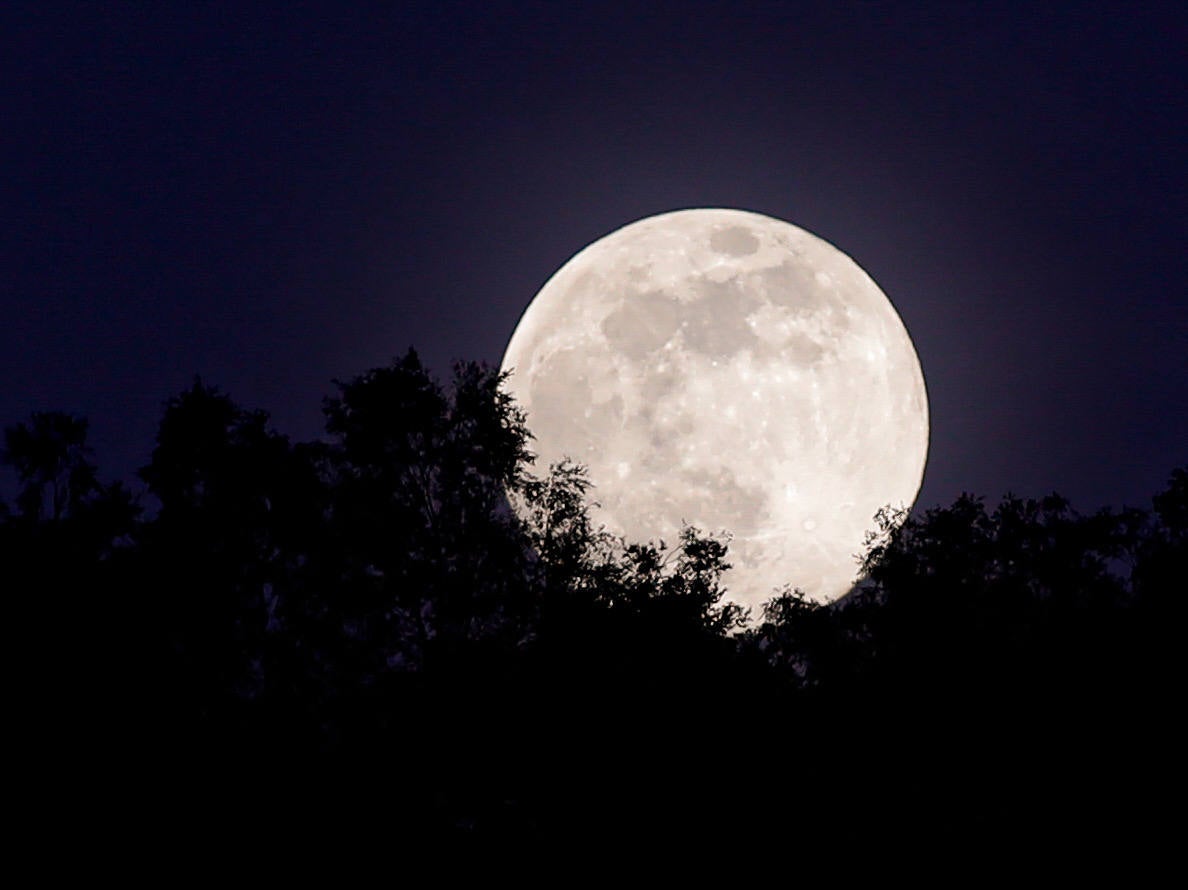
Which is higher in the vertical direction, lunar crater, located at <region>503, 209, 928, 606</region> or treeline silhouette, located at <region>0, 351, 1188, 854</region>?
lunar crater, located at <region>503, 209, 928, 606</region>

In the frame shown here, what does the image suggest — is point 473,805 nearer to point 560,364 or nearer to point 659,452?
point 659,452

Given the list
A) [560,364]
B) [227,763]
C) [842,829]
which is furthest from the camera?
[560,364]

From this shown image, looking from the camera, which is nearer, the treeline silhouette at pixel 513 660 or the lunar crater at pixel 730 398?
the treeline silhouette at pixel 513 660

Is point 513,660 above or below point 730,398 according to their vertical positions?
below

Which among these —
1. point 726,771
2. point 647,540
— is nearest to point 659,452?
point 647,540

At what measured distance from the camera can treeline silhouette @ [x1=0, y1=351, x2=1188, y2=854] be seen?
56.4 ft

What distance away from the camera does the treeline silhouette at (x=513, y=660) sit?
56.4ft

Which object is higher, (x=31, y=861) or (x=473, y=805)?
(x=473, y=805)

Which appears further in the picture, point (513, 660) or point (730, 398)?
point (730, 398)

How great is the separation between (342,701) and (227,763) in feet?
13.9

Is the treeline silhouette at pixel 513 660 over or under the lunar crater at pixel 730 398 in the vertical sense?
under

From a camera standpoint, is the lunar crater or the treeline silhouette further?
the lunar crater

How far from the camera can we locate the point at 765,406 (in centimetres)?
2725

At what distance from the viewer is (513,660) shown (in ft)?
68.9
